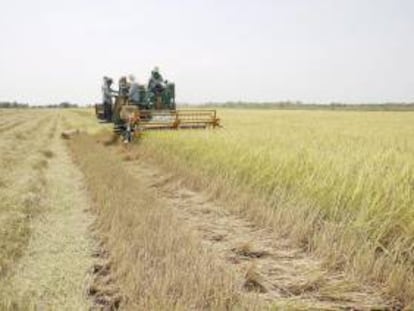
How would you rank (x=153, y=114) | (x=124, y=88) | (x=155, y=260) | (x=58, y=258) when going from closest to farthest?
1. (x=155, y=260)
2. (x=58, y=258)
3. (x=153, y=114)
4. (x=124, y=88)

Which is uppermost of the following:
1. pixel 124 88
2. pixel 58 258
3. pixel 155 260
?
pixel 124 88

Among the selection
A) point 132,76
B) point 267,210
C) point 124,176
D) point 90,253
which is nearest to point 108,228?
point 90,253

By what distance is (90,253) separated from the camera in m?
5.91

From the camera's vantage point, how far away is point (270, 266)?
5.32m

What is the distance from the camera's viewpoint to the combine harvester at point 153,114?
60.6 ft

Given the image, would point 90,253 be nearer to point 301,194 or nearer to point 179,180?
point 301,194

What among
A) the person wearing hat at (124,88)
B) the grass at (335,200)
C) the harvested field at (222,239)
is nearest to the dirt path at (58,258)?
the harvested field at (222,239)

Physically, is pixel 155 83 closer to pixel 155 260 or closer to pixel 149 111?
pixel 149 111

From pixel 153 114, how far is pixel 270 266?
14029mm

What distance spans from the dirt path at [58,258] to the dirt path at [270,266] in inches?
54.0

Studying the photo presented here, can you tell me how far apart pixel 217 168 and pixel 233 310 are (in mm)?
6209

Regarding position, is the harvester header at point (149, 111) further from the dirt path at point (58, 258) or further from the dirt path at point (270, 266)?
the dirt path at point (270, 266)

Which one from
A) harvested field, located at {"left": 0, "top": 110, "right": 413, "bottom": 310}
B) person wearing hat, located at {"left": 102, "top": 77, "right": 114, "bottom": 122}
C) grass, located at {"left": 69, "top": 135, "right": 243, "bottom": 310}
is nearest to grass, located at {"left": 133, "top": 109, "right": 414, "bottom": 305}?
harvested field, located at {"left": 0, "top": 110, "right": 413, "bottom": 310}

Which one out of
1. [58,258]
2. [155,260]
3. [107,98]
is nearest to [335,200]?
[155,260]
